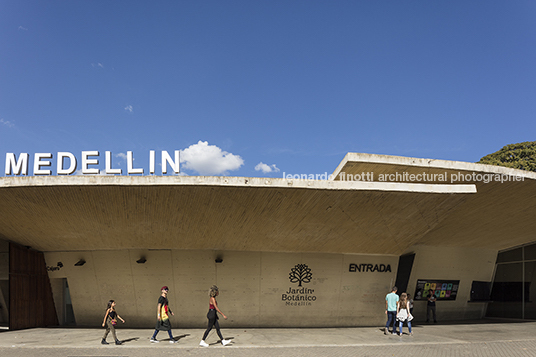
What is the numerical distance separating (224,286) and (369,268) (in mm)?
5559

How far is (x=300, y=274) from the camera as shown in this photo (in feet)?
41.6

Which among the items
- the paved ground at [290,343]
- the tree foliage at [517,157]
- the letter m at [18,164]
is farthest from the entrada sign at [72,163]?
the tree foliage at [517,157]

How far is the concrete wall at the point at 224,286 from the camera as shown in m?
12.4

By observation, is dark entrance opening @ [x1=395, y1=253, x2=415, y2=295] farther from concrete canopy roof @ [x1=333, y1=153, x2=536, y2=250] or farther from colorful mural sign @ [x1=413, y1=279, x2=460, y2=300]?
colorful mural sign @ [x1=413, y1=279, x2=460, y2=300]

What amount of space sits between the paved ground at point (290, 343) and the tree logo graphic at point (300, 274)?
1.67 metres

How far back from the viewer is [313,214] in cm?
1046

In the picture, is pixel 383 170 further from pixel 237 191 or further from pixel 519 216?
pixel 519 216

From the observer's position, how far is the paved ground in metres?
8.13

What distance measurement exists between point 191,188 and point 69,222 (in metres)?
4.59

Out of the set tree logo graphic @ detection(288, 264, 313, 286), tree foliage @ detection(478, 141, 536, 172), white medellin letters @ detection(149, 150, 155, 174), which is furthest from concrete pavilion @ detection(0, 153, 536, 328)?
tree foliage @ detection(478, 141, 536, 172)

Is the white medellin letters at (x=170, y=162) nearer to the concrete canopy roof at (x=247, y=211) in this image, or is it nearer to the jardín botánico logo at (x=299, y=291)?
the concrete canopy roof at (x=247, y=211)

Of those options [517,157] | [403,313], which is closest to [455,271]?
[403,313]

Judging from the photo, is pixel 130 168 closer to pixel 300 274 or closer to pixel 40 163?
pixel 40 163

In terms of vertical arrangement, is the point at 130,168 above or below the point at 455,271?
above
